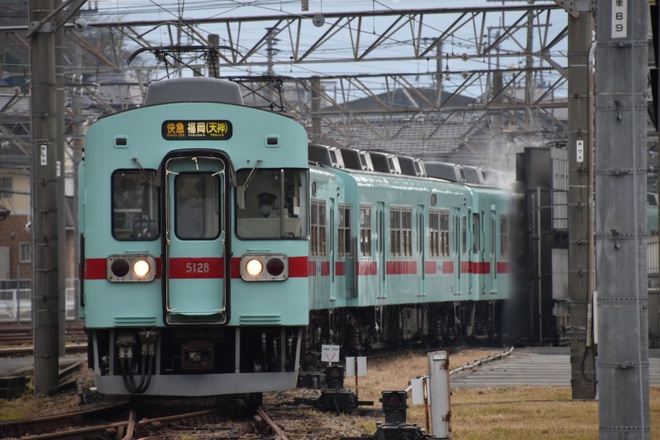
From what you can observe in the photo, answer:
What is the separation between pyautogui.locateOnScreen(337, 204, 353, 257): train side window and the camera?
65.4ft

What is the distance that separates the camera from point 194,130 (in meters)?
13.2

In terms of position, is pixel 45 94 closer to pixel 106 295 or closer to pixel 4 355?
pixel 106 295

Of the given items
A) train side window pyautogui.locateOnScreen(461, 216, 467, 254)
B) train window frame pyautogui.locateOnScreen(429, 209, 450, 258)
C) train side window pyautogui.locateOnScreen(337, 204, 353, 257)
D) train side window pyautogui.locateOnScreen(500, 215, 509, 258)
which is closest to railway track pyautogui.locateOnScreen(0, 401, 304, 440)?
train side window pyautogui.locateOnScreen(337, 204, 353, 257)

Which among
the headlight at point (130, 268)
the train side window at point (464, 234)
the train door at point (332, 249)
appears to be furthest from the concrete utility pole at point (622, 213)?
the train side window at point (464, 234)

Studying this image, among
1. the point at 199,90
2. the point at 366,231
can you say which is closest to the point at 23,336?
the point at 366,231

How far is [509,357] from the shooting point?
2333cm

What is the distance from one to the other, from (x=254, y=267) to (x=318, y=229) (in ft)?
15.8

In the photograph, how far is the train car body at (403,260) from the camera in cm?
1914

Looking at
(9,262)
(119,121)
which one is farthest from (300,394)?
(9,262)

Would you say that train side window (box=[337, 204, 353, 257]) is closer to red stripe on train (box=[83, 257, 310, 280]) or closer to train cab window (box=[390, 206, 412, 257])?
train cab window (box=[390, 206, 412, 257])

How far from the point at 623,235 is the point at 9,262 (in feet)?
168

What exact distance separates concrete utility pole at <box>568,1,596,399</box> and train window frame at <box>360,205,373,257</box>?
5.99m

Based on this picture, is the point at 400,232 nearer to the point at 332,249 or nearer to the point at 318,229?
the point at 332,249

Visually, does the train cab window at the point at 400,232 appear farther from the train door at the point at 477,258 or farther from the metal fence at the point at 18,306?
the metal fence at the point at 18,306
